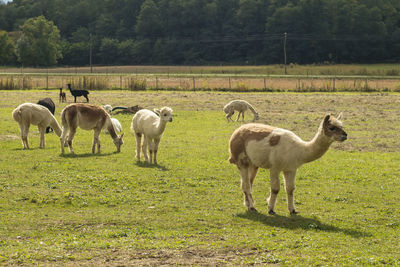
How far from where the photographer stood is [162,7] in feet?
472

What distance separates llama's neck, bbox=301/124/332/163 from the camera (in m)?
9.02

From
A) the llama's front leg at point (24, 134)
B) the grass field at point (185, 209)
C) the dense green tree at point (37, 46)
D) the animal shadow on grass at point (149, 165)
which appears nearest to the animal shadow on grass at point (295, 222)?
the grass field at point (185, 209)

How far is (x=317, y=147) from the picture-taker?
360 inches

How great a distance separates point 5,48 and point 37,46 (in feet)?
24.3

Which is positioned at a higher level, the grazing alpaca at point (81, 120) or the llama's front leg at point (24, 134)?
the grazing alpaca at point (81, 120)

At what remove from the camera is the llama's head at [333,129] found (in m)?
8.72

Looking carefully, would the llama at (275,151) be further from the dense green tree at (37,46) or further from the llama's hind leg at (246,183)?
the dense green tree at (37,46)

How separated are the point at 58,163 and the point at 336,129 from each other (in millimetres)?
8988

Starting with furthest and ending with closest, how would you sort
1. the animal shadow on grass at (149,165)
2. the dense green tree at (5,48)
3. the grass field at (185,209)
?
the dense green tree at (5,48), the animal shadow on grass at (149,165), the grass field at (185,209)

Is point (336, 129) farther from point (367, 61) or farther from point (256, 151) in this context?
point (367, 61)

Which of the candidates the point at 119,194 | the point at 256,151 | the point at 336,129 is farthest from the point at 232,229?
the point at 119,194

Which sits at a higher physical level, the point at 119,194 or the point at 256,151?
the point at 256,151

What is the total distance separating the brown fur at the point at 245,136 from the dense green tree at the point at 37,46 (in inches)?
4355

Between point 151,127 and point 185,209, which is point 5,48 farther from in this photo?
point 185,209
